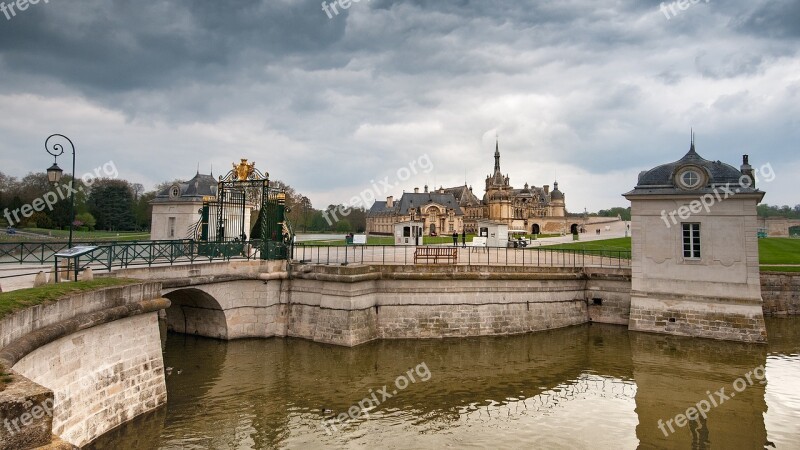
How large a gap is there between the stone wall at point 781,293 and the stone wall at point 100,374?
25.7 meters

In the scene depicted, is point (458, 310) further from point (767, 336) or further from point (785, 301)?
point (785, 301)

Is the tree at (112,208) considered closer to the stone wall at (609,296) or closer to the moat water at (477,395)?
the moat water at (477,395)

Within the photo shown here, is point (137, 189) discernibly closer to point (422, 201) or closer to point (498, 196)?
point (422, 201)

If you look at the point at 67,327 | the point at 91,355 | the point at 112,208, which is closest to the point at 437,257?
the point at 91,355

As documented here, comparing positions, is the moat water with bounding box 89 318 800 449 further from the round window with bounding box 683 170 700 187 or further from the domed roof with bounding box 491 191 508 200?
the domed roof with bounding box 491 191 508 200

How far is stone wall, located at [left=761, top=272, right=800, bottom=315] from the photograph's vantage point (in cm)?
2200

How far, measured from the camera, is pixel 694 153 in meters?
19.0

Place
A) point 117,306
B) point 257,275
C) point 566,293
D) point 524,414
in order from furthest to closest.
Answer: point 566,293, point 257,275, point 524,414, point 117,306

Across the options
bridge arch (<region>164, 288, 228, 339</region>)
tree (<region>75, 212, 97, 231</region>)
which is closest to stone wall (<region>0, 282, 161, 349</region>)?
bridge arch (<region>164, 288, 228, 339</region>)

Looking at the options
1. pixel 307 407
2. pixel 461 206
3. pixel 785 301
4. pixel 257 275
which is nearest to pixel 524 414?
pixel 307 407

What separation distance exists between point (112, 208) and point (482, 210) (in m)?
62.8

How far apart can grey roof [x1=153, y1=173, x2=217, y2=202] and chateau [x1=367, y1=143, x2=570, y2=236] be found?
189ft

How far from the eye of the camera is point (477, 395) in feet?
40.5

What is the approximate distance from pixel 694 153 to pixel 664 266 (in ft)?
15.9
